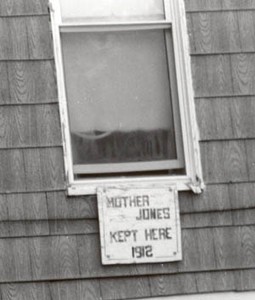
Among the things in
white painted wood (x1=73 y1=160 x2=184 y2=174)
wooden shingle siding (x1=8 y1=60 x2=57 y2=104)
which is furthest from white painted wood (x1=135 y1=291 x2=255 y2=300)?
wooden shingle siding (x1=8 y1=60 x2=57 y2=104)

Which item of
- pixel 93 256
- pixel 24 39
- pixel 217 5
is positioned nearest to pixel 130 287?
pixel 93 256

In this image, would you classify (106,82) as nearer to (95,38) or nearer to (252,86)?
(95,38)

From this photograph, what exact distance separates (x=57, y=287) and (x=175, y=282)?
0.61 m

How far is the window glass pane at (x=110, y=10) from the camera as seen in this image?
6883 millimetres

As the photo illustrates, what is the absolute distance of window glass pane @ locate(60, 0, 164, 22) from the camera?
6883mm

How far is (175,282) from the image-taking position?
6676 mm

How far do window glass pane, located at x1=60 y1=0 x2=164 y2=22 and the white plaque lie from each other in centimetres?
94

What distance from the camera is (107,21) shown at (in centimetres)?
690

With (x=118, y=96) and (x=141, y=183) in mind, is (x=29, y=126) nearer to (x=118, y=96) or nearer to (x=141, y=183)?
(x=118, y=96)

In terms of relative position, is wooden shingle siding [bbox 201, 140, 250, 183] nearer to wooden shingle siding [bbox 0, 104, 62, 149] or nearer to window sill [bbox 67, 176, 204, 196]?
window sill [bbox 67, 176, 204, 196]

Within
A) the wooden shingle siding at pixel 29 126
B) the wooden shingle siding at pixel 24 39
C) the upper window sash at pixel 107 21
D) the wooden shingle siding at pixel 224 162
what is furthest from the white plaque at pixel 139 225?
the upper window sash at pixel 107 21

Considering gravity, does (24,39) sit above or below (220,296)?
above

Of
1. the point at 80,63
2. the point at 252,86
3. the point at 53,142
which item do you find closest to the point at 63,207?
the point at 53,142

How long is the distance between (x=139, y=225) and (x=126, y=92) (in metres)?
0.72
